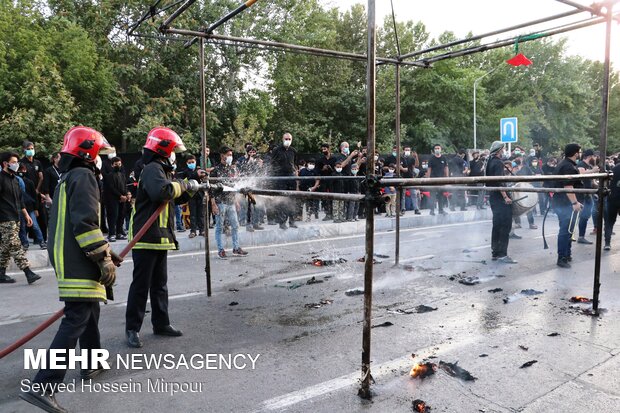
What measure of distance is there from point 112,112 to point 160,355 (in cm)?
1987

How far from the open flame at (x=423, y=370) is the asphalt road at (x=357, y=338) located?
2.2 inches

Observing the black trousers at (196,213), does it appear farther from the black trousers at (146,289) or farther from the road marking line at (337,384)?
the road marking line at (337,384)

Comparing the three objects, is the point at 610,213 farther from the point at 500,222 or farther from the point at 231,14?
the point at 231,14

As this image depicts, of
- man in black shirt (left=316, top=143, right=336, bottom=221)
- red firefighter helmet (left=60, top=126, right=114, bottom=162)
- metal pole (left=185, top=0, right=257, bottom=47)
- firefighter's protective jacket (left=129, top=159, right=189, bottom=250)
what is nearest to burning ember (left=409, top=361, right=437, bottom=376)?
firefighter's protective jacket (left=129, top=159, right=189, bottom=250)

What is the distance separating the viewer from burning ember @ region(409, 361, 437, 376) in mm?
3717

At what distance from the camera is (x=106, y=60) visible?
67.9 ft

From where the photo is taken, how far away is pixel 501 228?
842 centimetres

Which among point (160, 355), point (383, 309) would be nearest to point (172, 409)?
point (160, 355)

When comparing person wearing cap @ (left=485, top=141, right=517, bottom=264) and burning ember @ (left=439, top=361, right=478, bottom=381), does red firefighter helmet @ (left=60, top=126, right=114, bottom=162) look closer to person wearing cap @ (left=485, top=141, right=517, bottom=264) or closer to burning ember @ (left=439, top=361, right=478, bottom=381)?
burning ember @ (left=439, top=361, right=478, bottom=381)

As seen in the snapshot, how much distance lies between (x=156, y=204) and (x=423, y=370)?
2877 millimetres

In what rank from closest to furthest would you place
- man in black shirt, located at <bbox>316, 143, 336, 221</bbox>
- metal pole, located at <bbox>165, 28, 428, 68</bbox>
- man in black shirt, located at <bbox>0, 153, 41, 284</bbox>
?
metal pole, located at <bbox>165, 28, 428, 68</bbox>, man in black shirt, located at <bbox>0, 153, 41, 284</bbox>, man in black shirt, located at <bbox>316, 143, 336, 221</bbox>

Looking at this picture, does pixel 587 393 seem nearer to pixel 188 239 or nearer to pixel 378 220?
pixel 188 239

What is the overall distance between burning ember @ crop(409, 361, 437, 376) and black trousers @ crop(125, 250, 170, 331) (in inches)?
97.6

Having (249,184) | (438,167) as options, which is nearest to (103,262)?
(249,184)
